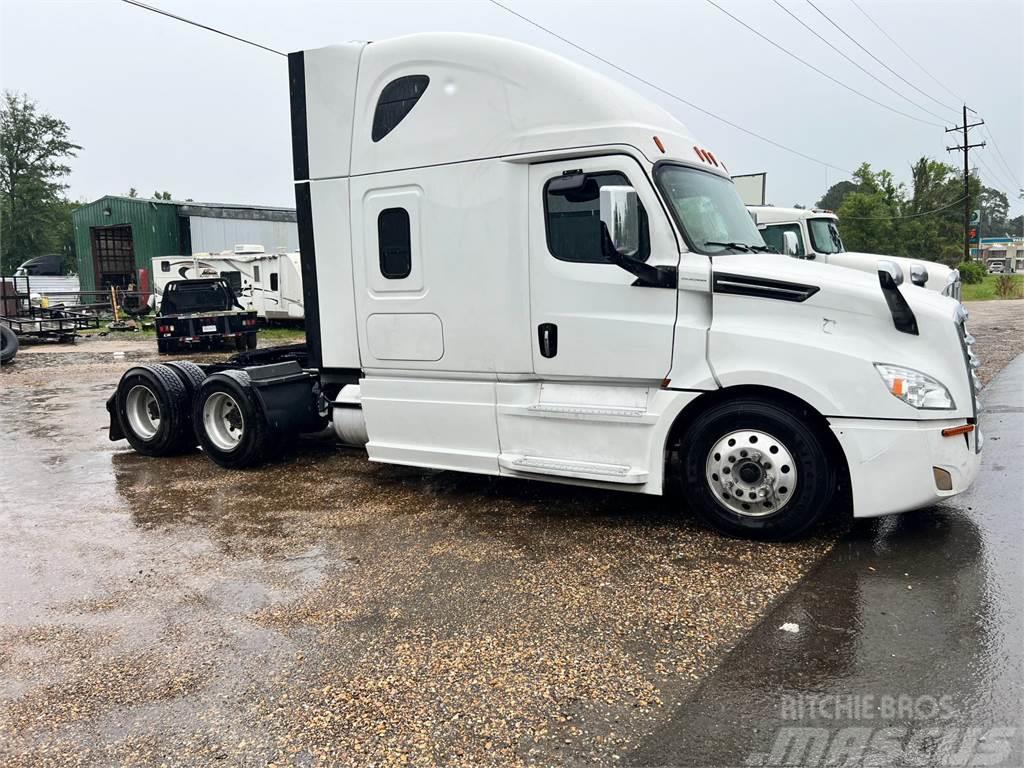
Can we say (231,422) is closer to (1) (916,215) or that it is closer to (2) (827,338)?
(2) (827,338)

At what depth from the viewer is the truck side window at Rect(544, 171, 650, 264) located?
17.7 feet

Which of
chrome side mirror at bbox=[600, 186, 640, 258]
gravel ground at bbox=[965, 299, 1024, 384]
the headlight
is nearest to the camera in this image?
the headlight

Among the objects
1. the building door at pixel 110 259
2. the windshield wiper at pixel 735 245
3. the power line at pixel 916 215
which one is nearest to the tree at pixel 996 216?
the power line at pixel 916 215

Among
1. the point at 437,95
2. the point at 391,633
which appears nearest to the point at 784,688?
the point at 391,633

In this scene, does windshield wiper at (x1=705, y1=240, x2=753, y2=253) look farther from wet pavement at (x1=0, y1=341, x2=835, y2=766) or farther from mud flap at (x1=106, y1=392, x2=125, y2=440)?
mud flap at (x1=106, y1=392, x2=125, y2=440)

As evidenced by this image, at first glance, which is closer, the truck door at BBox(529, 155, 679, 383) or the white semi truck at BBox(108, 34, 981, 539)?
the white semi truck at BBox(108, 34, 981, 539)

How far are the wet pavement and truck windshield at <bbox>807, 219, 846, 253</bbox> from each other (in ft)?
33.0

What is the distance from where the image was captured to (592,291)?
543cm

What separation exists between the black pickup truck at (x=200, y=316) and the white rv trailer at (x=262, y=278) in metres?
3.19

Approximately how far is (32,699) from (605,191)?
165 inches

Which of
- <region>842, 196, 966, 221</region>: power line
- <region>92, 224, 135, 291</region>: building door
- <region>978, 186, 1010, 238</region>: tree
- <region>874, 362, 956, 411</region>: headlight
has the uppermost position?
<region>978, 186, 1010, 238</region>: tree

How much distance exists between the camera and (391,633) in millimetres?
3980

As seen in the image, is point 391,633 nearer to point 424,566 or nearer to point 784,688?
point 424,566

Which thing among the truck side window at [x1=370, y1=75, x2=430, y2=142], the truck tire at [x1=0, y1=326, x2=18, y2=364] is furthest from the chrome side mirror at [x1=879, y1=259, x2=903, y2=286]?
the truck tire at [x1=0, y1=326, x2=18, y2=364]
